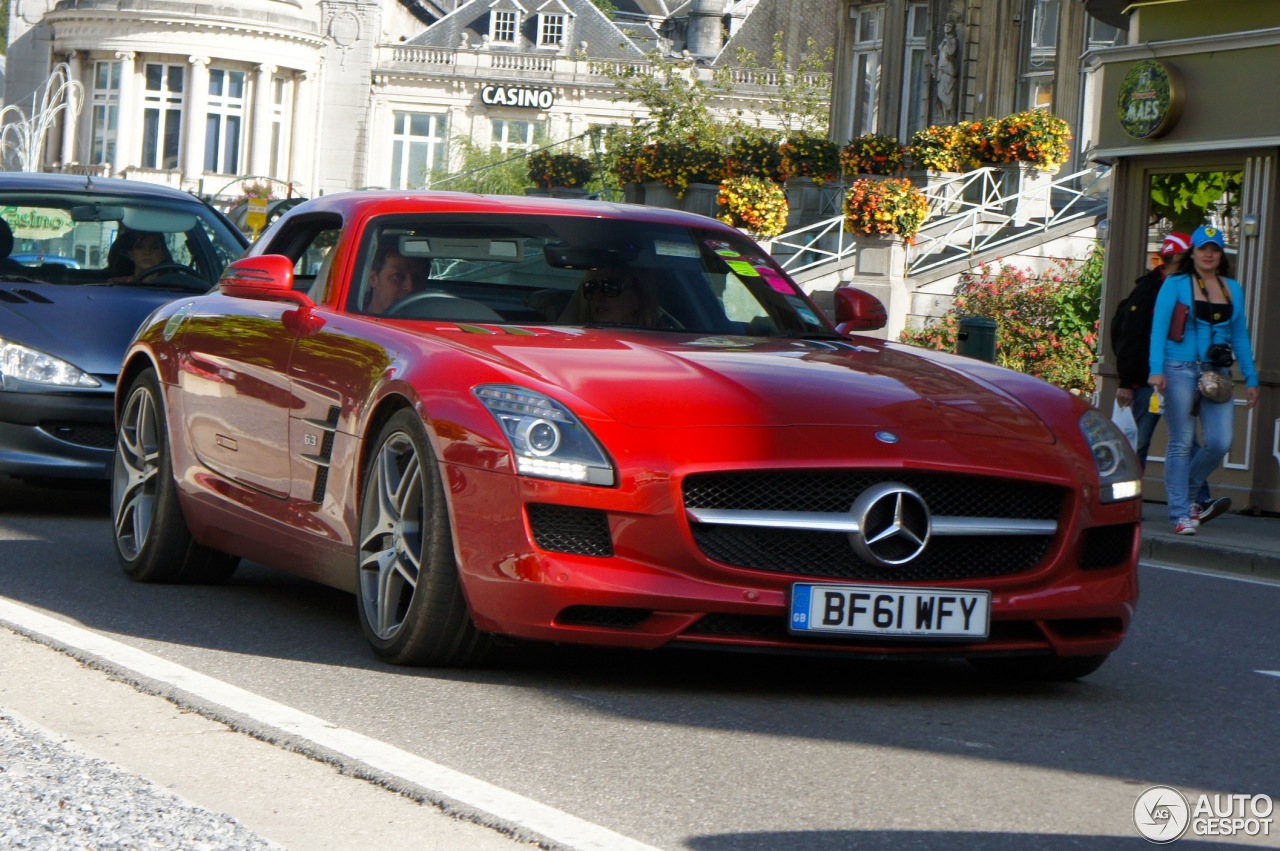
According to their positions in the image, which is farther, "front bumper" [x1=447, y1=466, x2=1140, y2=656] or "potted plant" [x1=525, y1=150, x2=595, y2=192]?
"potted plant" [x1=525, y1=150, x2=595, y2=192]

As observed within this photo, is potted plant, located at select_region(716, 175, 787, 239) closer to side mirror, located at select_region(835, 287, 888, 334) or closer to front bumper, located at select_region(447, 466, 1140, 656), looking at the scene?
side mirror, located at select_region(835, 287, 888, 334)

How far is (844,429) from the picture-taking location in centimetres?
589

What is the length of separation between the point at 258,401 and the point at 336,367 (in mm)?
642

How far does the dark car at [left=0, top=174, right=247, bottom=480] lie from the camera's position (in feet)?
32.9

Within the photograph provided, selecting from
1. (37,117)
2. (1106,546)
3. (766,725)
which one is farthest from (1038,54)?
(37,117)

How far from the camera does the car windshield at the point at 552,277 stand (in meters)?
7.07

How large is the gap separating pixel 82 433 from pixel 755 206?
19004mm

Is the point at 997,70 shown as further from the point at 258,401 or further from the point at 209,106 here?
the point at 209,106

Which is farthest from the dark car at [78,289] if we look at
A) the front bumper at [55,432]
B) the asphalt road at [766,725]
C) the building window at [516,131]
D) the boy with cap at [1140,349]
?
the building window at [516,131]

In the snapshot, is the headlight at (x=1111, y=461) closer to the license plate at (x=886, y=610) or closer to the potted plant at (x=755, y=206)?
the license plate at (x=886, y=610)

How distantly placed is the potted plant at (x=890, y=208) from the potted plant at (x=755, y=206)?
3859mm

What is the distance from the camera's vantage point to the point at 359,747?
5008mm

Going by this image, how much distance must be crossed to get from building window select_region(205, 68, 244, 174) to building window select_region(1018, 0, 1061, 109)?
59482mm

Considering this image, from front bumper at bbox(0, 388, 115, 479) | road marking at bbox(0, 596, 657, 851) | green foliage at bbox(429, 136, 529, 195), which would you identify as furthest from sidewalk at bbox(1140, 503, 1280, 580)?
green foliage at bbox(429, 136, 529, 195)
